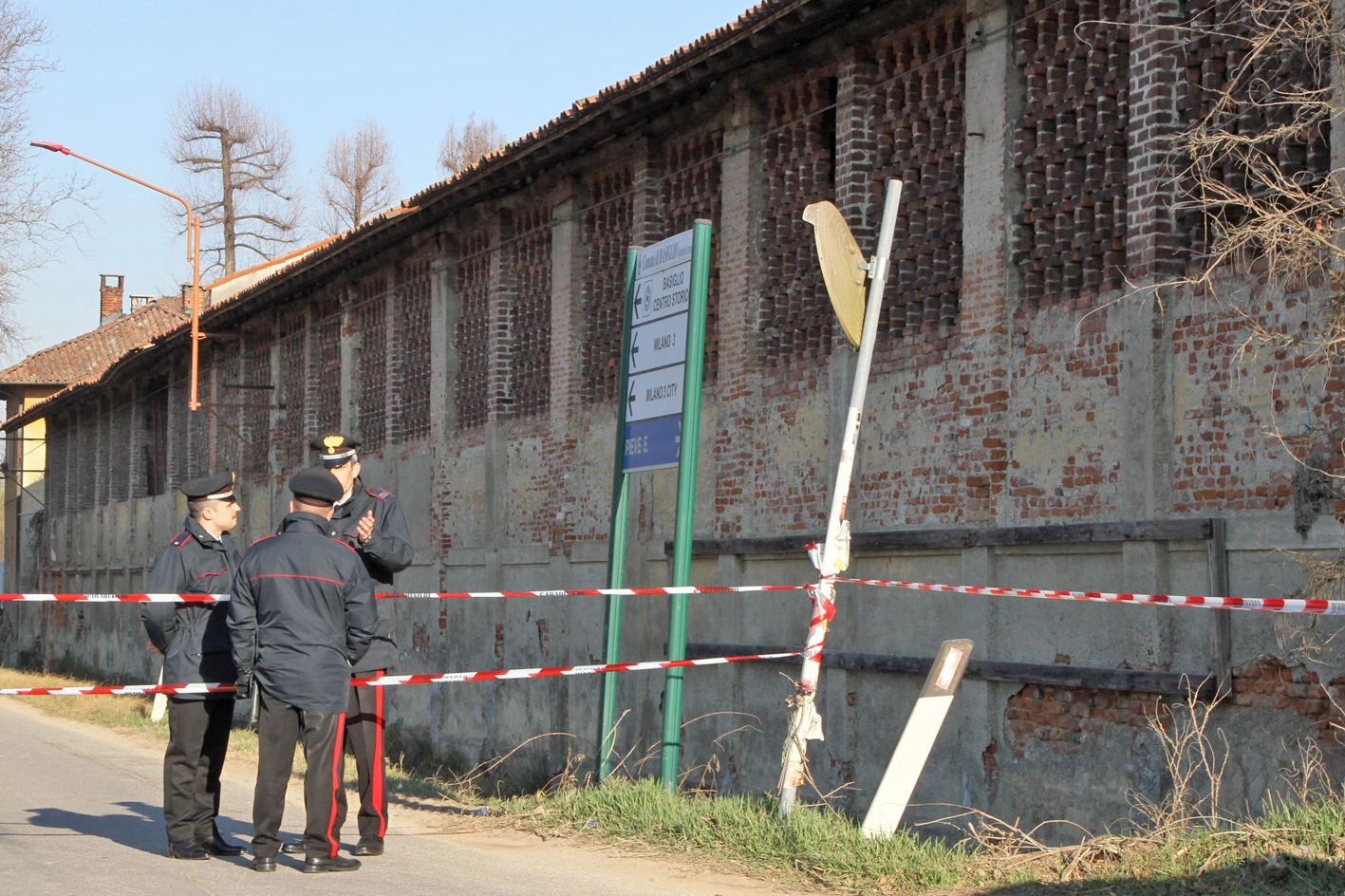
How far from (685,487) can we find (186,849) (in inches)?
138

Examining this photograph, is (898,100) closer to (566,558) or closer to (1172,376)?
(1172,376)

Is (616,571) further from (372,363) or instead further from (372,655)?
(372,363)

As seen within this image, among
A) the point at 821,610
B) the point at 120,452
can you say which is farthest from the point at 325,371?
the point at 821,610

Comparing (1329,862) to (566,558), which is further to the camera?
(566,558)

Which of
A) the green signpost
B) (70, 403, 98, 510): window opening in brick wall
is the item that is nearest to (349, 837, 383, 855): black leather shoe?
the green signpost

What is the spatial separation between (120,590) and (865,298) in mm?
29276

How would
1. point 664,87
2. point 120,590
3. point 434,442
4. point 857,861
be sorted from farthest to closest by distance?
1. point 120,590
2. point 434,442
3. point 664,87
4. point 857,861

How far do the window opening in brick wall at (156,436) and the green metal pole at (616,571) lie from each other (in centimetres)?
2399

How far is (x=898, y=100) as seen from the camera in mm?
11930

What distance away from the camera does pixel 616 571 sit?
1013 centimetres

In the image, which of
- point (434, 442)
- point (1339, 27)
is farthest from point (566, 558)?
point (1339, 27)

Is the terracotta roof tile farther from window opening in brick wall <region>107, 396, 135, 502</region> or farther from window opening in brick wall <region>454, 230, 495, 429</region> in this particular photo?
window opening in brick wall <region>454, 230, 495, 429</region>

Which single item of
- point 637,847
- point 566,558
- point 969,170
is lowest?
point 637,847

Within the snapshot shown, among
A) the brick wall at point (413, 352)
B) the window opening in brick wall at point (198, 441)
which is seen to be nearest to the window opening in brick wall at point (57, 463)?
the window opening in brick wall at point (198, 441)
